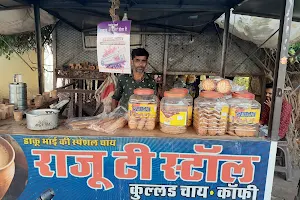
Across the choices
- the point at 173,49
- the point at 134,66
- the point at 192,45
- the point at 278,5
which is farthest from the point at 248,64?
the point at 134,66

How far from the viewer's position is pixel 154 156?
1.79 m

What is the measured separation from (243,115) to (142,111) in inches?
29.2

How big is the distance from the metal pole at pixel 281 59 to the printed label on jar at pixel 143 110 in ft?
2.87

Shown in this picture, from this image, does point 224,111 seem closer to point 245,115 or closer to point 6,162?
point 245,115

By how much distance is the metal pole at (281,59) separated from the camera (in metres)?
1.69

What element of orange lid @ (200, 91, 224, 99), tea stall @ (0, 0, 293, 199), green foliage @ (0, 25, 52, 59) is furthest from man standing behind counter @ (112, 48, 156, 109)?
green foliage @ (0, 25, 52, 59)

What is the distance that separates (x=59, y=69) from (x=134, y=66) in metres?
2.96

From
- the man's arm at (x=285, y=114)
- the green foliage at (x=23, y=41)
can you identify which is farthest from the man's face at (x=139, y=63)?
the green foliage at (x=23, y=41)

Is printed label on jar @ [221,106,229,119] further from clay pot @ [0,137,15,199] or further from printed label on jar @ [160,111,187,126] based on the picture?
clay pot @ [0,137,15,199]

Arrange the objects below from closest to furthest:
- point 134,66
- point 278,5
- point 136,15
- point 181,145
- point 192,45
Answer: point 181,145
point 278,5
point 134,66
point 136,15
point 192,45

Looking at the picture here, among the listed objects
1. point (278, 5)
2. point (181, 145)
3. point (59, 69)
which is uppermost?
point (278, 5)

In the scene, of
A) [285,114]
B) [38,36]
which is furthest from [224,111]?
[38,36]

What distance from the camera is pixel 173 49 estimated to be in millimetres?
5234

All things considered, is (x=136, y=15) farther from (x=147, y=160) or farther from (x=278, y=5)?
(x=147, y=160)
